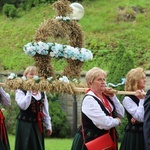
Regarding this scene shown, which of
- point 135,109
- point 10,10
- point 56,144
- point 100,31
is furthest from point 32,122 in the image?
point 10,10

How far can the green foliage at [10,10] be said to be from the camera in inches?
674

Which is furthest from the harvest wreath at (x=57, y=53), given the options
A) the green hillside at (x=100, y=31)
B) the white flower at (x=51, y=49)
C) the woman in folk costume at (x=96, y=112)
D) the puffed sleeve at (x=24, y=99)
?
the green hillside at (x=100, y=31)

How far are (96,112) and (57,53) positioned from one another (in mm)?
1072

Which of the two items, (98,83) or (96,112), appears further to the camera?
(98,83)

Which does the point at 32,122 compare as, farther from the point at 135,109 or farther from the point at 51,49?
the point at 135,109

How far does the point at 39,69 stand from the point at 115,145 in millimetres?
1418

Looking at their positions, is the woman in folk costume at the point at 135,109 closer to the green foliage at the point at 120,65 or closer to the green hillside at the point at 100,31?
the green foliage at the point at 120,65

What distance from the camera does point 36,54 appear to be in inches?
254

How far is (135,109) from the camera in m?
6.21

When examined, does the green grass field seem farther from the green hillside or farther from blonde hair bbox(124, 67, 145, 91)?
blonde hair bbox(124, 67, 145, 91)

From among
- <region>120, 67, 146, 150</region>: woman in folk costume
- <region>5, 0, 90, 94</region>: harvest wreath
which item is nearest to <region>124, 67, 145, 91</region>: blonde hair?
<region>120, 67, 146, 150</region>: woman in folk costume

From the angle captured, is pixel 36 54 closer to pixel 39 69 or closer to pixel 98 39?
pixel 39 69

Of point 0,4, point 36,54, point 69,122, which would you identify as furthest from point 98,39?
point 36,54

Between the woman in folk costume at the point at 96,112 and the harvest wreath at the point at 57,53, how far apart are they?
52 cm
